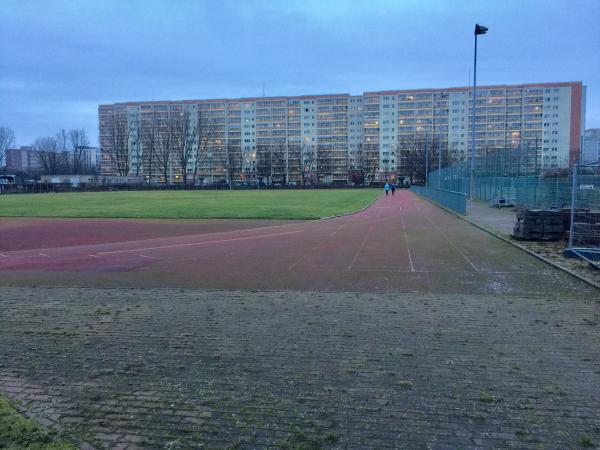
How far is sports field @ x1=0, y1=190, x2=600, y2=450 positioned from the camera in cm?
369

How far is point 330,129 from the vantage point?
163375mm

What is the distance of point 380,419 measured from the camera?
380cm

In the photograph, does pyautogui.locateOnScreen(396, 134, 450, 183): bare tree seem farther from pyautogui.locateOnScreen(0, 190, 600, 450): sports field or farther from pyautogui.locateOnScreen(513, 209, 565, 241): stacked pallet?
pyautogui.locateOnScreen(0, 190, 600, 450): sports field

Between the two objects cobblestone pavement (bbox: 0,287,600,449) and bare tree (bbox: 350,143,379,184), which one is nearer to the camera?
cobblestone pavement (bbox: 0,287,600,449)

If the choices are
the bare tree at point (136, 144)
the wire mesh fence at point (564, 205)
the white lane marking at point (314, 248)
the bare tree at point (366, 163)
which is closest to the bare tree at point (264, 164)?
the bare tree at point (366, 163)

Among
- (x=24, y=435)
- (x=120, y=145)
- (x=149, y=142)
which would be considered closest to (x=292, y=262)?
(x=24, y=435)

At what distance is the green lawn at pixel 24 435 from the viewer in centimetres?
342

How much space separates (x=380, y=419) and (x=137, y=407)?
2002 millimetres

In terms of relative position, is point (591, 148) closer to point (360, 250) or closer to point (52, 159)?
point (360, 250)

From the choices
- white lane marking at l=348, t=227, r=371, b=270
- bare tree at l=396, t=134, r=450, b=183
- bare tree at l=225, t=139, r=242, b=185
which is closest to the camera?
white lane marking at l=348, t=227, r=371, b=270

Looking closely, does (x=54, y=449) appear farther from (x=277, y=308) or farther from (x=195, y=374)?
(x=277, y=308)

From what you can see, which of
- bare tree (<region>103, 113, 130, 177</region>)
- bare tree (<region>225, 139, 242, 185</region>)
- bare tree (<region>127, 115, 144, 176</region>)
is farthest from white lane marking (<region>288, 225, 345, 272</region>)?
bare tree (<region>127, 115, 144, 176</region>)

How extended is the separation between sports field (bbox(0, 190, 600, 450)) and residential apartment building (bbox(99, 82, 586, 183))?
120090mm

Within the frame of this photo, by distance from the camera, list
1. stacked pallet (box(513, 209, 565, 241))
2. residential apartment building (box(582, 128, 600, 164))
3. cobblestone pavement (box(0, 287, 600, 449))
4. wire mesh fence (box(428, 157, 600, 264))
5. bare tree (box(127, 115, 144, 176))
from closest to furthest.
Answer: cobblestone pavement (box(0, 287, 600, 449)) → wire mesh fence (box(428, 157, 600, 264)) → stacked pallet (box(513, 209, 565, 241)) → residential apartment building (box(582, 128, 600, 164)) → bare tree (box(127, 115, 144, 176))
